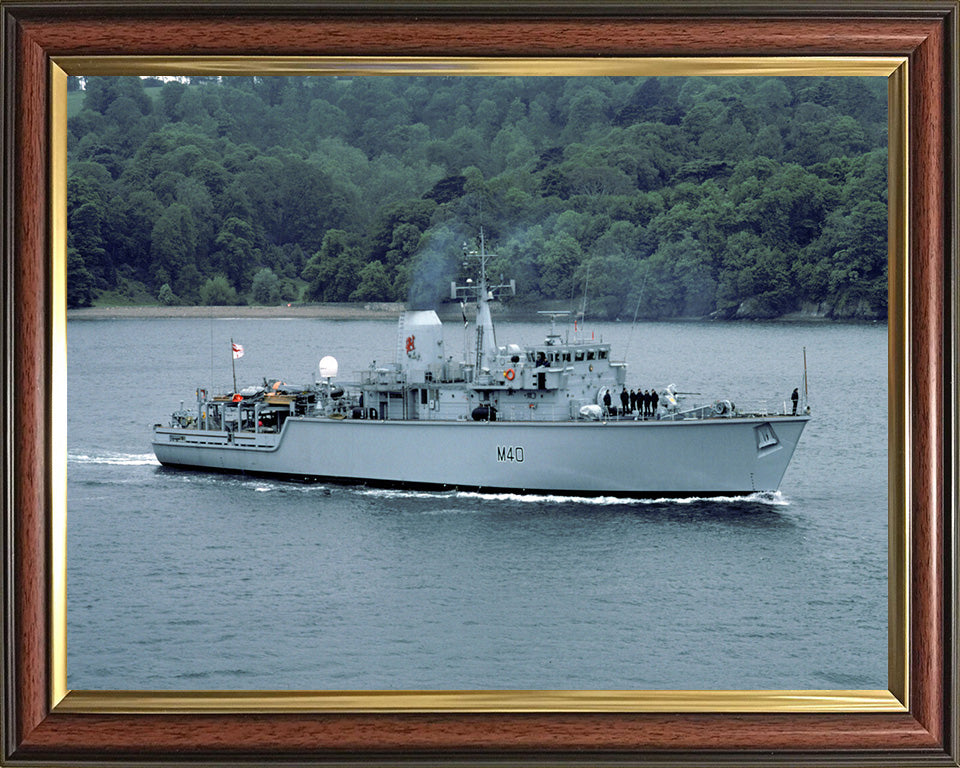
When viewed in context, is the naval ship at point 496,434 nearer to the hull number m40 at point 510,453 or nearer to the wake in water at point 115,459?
the hull number m40 at point 510,453

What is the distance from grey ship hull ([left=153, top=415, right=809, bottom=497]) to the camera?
1881 cm

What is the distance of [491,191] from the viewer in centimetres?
830

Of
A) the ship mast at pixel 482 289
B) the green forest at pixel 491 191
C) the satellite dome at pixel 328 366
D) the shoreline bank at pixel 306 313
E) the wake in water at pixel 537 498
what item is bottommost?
the wake in water at pixel 537 498

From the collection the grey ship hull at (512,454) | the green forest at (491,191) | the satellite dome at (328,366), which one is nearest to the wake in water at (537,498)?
the grey ship hull at (512,454)

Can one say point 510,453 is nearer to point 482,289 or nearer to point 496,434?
point 496,434

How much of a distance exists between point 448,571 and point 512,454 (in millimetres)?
9385

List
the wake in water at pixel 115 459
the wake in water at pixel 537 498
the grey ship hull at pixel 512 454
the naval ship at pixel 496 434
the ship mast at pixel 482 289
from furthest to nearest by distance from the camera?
the grey ship hull at pixel 512 454, the naval ship at pixel 496 434, the wake in water at pixel 537 498, the ship mast at pixel 482 289, the wake in water at pixel 115 459

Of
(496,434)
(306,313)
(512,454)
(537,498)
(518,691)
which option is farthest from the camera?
(496,434)

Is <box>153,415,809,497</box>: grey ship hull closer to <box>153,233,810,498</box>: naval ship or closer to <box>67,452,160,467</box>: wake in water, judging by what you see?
<box>153,233,810,498</box>: naval ship

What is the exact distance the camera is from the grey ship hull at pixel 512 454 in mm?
18812

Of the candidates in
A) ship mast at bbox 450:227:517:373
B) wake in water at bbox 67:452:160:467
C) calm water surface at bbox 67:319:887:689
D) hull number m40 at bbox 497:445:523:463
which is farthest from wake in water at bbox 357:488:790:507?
wake in water at bbox 67:452:160:467

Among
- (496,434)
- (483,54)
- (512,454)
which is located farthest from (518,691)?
(496,434)

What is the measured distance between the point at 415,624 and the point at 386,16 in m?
3.78

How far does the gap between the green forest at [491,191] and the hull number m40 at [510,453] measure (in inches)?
429
